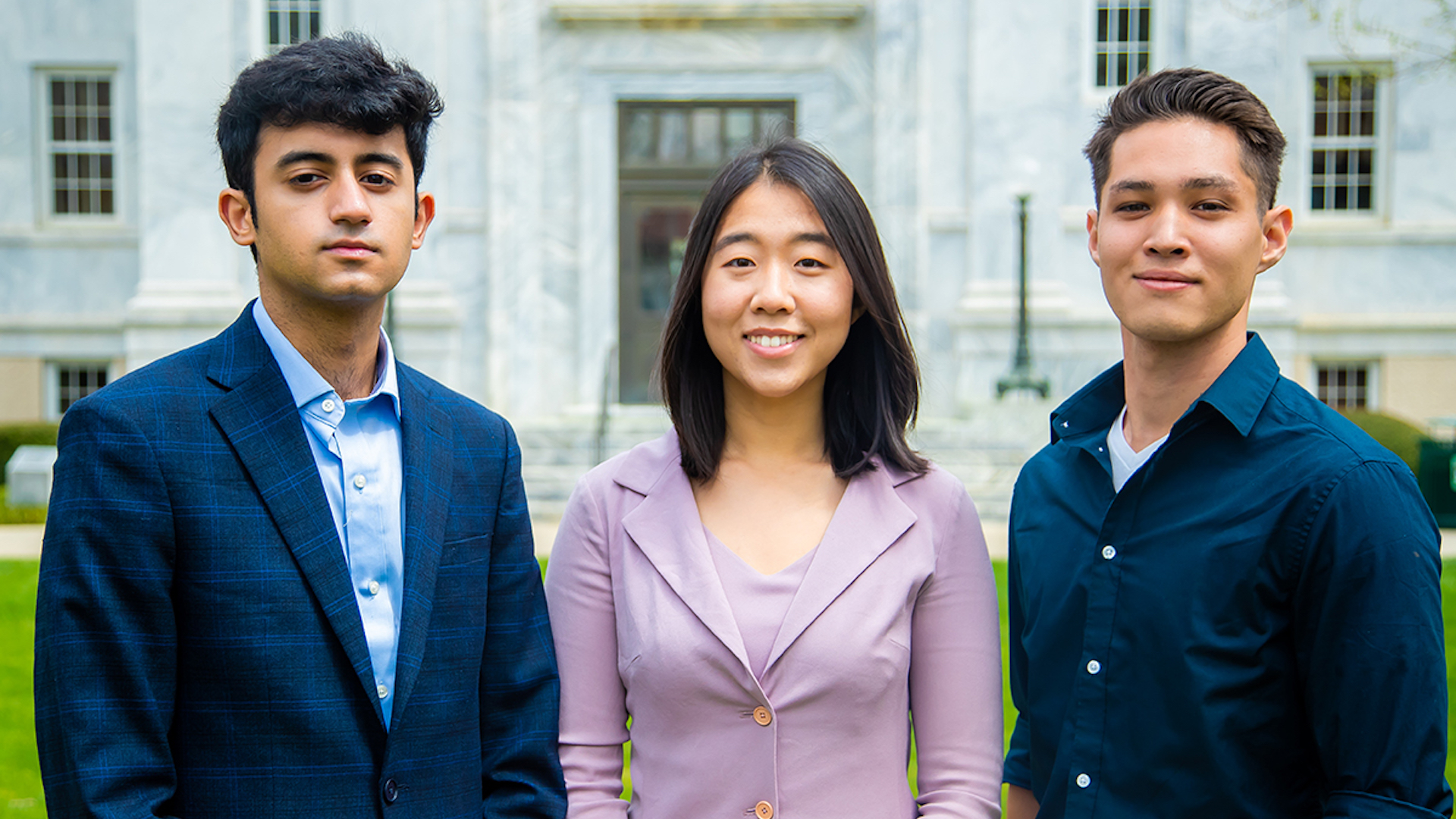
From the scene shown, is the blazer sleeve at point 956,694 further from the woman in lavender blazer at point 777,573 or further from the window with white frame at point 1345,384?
the window with white frame at point 1345,384

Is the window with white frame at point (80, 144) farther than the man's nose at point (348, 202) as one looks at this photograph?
Yes

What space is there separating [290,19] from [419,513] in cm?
1472

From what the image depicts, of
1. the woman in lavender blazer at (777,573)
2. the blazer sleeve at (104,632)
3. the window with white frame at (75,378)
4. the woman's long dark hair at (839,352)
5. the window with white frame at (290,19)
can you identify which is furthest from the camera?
the window with white frame at (75,378)

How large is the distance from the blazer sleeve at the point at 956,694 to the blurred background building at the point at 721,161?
36.3ft

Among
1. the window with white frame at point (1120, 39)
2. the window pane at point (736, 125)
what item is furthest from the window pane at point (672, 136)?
the window with white frame at point (1120, 39)

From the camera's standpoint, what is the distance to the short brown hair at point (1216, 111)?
2385 mm

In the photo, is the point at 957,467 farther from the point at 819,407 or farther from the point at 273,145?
the point at 273,145

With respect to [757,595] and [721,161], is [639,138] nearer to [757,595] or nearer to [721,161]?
[721,161]

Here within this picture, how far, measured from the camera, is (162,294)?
14641mm

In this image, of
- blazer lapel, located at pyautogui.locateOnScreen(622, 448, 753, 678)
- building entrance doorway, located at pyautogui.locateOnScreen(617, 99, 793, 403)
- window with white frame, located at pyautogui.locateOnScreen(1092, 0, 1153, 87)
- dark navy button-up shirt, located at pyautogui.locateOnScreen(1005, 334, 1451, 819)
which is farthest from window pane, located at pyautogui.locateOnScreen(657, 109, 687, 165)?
dark navy button-up shirt, located at pyautogui.locateOnScreen(1005, 334, 1451, 819)

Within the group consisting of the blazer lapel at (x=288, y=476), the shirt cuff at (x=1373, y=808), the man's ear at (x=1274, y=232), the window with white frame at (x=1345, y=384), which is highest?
the man's ear at (x=1274, y=232)

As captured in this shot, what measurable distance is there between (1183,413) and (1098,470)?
0.23 m

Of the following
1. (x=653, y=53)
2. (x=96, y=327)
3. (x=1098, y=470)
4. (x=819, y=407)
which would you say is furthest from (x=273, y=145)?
(x=96, y=327)

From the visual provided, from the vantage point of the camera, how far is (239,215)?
238 cm
